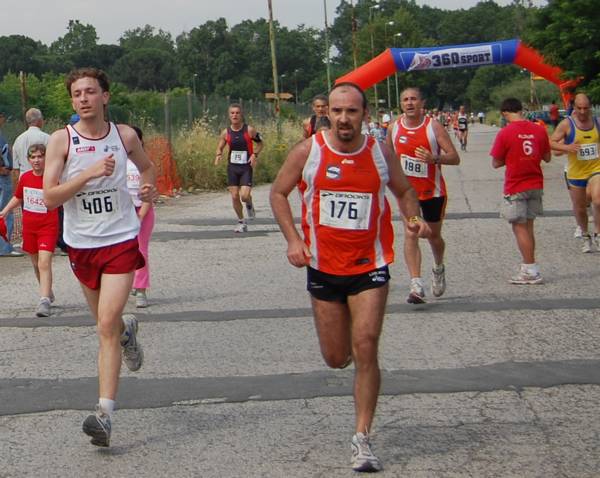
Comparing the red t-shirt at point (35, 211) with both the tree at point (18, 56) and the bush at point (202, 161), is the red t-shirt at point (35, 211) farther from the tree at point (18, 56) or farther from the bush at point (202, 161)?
the tree at point (18, 56)

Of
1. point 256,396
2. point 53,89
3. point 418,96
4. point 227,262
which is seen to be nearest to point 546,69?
point 53,89

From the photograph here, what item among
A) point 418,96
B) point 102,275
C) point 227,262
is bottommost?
point 227,262

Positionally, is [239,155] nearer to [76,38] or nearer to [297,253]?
[297,253]

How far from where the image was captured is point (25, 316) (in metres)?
10.0

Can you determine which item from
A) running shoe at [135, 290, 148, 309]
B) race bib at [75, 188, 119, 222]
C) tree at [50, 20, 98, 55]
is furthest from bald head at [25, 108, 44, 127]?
tree at [50, 20, 98, 55]

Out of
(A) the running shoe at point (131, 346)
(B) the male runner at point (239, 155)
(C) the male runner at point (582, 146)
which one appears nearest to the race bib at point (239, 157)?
(B) the male runner at point (239, 155)

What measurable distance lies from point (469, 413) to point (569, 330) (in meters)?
2.62

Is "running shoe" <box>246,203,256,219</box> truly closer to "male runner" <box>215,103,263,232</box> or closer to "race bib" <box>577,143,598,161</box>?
"male runner" <box>215,103,263,232</box>

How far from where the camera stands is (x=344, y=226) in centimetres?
551

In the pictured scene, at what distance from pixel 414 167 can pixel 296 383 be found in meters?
3.54

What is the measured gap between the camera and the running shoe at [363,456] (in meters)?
5.18

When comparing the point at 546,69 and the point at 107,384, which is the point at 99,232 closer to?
the point at 107,384

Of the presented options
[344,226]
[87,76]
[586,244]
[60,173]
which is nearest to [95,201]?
[60,173]

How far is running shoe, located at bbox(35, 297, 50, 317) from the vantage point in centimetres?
995
